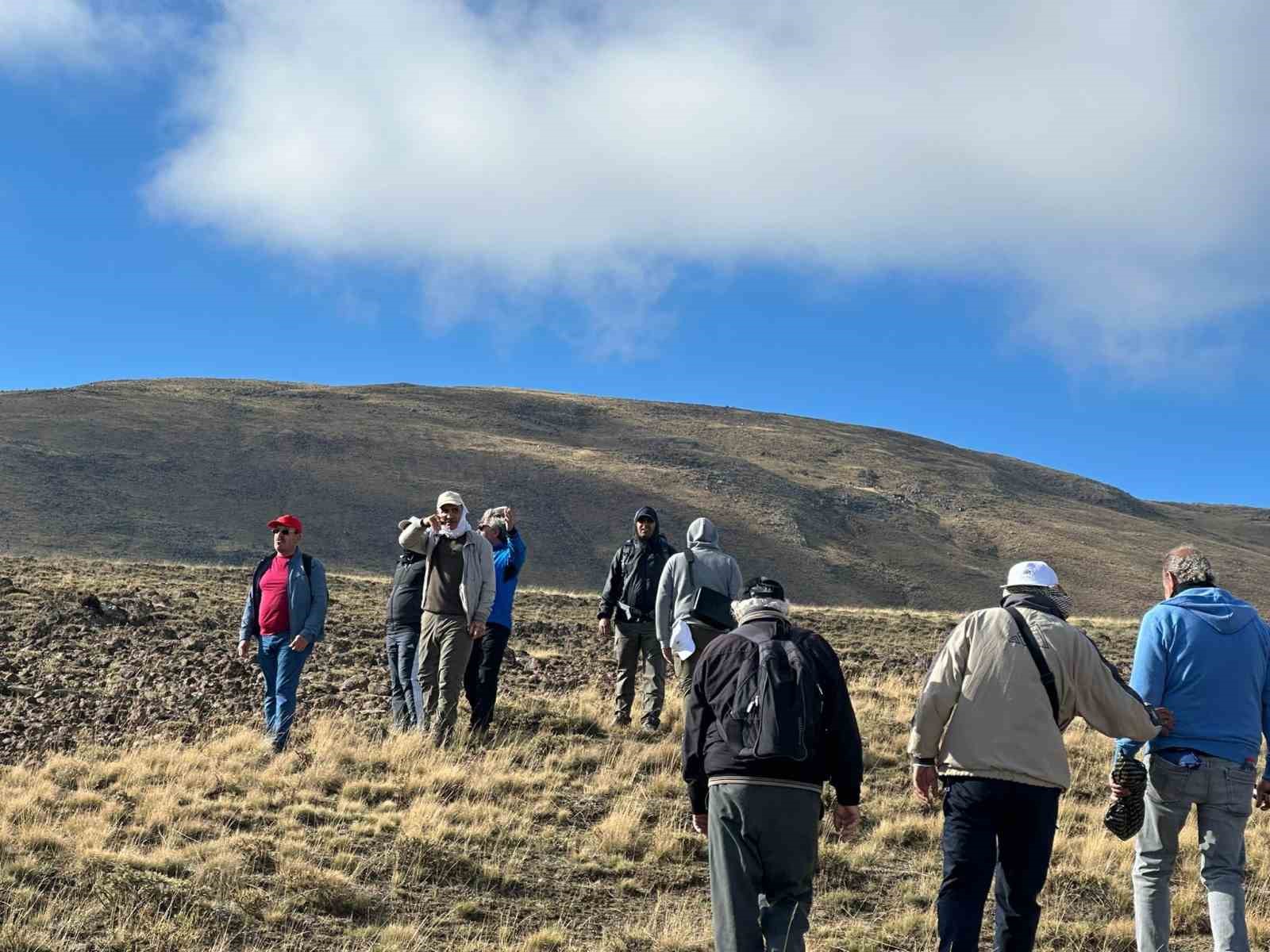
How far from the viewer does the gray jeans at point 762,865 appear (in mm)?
4062

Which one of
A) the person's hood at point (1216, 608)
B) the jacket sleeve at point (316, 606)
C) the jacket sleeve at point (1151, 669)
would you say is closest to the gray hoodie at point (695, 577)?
the jacket sleeve at point (316, 606)

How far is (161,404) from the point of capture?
7638cm

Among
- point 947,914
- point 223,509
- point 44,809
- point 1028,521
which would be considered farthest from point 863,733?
point 1028,521

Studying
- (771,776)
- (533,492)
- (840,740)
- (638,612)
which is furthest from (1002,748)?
(533,492)

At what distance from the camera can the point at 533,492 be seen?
2753 inches

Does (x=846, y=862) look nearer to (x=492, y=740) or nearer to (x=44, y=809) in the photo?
(x=492, y=740)

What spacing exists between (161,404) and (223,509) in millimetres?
23000

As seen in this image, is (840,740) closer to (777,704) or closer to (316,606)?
(777,704)

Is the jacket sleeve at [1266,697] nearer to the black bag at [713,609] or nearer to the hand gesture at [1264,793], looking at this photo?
the hand gesture at [1264,793]

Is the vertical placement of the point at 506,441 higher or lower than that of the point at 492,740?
higher

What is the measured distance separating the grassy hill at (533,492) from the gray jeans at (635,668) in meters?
39.8

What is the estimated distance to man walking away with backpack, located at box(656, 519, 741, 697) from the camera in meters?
8.41

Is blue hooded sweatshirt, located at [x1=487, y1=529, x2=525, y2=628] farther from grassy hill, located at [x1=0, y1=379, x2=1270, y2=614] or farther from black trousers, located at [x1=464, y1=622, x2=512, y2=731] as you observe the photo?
grassy hill, located at [x1=0, y1=379, x2=1270, y2=614]

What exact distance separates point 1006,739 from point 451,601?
5.25 metres
